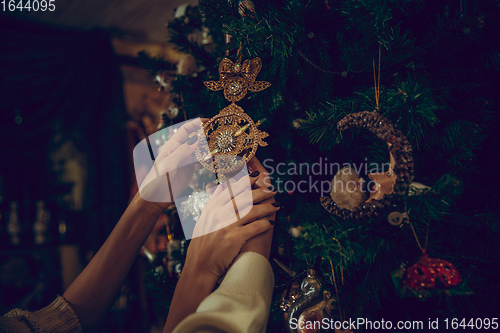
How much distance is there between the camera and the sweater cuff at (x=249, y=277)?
0.46m

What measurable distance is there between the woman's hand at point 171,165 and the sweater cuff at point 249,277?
12.9 inches

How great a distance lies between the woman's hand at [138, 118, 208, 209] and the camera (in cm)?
71

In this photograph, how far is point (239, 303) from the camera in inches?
16.0

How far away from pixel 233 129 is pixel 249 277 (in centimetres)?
39

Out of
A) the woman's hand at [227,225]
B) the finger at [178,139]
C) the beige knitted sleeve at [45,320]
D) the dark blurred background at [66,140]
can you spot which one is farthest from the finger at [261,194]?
the dark blurred background at [66,140]

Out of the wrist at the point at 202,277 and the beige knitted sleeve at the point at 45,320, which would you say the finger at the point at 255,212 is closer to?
the wrist at the point at 202,277

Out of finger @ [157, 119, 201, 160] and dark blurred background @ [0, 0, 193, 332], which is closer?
finger @ [157, 119, 201, 160]

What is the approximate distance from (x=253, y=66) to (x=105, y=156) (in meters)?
1.81

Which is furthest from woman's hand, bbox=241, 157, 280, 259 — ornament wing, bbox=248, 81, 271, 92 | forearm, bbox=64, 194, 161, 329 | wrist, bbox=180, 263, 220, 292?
forearm, bbox=64, 194, 161, 329

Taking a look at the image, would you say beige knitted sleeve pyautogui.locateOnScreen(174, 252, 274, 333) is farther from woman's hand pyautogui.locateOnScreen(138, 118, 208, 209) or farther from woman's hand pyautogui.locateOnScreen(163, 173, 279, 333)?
woman's hand pyautogui.locateOnScreen(138, 118, 208, 209)

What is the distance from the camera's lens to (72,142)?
73.7 inches

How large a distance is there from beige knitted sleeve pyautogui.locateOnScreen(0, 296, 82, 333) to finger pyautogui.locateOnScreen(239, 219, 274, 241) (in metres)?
0.56

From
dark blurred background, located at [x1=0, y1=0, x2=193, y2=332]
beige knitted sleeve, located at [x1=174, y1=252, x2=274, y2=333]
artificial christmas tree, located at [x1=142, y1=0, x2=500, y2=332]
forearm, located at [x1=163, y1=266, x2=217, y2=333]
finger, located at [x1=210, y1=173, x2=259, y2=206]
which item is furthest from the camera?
dark blurred background, located at [x1=0, y1=0, x2=193, y2=332]

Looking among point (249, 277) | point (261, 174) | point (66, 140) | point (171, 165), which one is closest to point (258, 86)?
point (261, 174)
